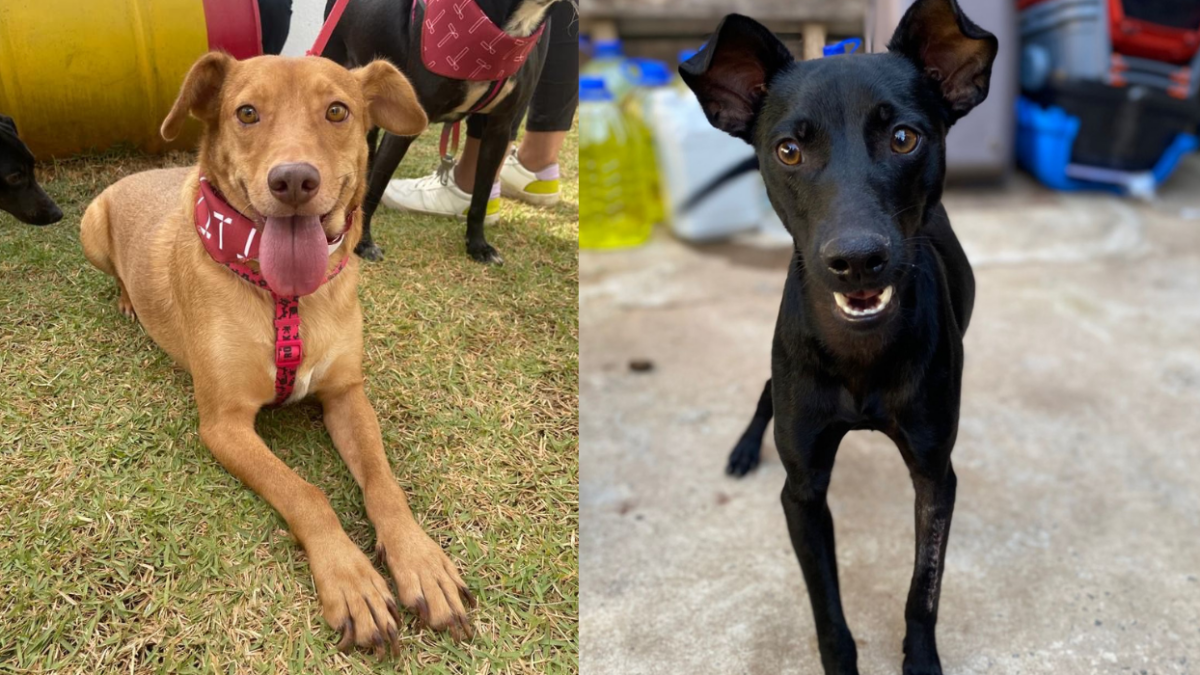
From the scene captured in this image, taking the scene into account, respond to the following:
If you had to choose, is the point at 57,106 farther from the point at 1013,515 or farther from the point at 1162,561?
the point at 1162,561

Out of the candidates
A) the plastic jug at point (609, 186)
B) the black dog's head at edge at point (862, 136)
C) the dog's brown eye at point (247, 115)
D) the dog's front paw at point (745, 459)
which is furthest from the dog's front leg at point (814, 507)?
the plastic jug at point (609, 186)

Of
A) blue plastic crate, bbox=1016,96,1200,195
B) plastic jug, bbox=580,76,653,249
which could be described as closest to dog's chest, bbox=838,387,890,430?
plastic jug, bbox=580,76,653,249

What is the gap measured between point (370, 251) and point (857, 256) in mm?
1102

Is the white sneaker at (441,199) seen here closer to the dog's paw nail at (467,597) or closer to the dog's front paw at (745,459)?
the dog's paw nail at (467,597)

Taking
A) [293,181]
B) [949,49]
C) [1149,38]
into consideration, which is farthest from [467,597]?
[1149,38]

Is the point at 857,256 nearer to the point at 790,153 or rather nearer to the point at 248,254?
the point at 790,153

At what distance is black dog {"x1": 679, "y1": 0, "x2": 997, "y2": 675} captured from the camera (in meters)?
1.70

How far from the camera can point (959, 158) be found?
646cm

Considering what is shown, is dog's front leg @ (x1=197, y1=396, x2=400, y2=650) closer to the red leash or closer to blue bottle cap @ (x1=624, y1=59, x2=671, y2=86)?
the red leash

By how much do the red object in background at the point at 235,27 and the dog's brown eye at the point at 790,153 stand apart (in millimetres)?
1023

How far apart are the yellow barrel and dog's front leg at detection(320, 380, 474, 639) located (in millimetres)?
685

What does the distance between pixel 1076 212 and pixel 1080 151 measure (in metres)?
0.49

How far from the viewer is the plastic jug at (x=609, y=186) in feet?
18.6

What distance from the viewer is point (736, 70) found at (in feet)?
6.12
